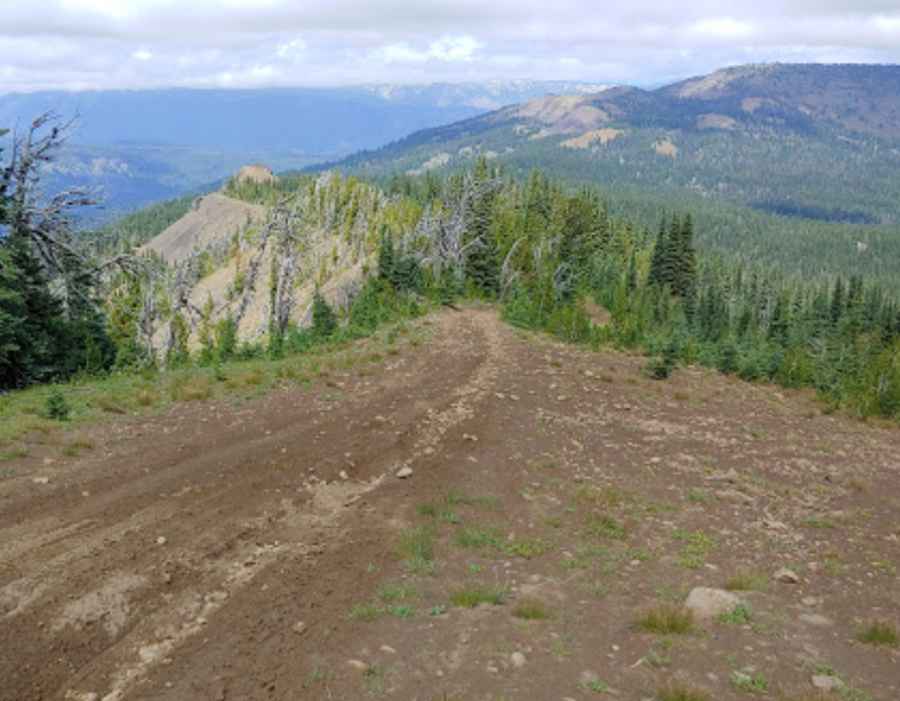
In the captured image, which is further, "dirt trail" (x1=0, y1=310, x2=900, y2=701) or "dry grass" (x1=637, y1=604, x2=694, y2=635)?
"dry grass" (x1=637, y1=604, x2=694, y2=635)

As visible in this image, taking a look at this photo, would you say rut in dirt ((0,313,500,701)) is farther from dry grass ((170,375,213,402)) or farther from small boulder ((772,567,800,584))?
small boulder ((772,567,800,584))

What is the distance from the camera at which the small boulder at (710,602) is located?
10.0 m

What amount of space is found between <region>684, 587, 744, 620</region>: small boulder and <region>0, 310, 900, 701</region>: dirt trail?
1.16 ft

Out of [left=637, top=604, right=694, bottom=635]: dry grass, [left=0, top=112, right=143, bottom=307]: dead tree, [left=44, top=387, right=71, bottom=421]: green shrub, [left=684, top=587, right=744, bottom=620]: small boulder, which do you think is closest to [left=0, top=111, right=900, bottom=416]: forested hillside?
[left=0, top=112, right=143, bottom=307]: dead tree

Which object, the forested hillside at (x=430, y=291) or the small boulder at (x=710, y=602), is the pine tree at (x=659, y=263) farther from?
the small boulder at (x=710, y=602)

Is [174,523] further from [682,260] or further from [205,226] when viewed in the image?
[205,226]

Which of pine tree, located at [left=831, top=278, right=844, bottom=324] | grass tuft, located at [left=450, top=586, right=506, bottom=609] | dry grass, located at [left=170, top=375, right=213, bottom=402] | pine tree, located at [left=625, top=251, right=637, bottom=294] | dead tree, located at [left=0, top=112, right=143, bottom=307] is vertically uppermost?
dead tree, located at [left=0, top=112, right=143, bottom=307]

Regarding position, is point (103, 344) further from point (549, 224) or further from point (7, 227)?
point (549, 224)

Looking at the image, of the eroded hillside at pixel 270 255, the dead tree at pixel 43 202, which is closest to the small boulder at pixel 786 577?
the dead tree at pixel 43 202

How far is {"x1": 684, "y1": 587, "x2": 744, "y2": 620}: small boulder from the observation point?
32.9ft

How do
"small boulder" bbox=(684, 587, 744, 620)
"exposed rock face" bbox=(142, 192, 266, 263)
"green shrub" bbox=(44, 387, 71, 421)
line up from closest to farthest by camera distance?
"small boulder" bbox=(684, 587, 744, 620) < "green shrub" bbox=(44, 387, 71, 421) < "exposed rock face" bbox=(142, 192, 266, 263)

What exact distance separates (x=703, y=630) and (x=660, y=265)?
70614mm

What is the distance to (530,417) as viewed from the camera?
19688 millimetres

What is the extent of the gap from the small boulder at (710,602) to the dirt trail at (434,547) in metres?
0.35
